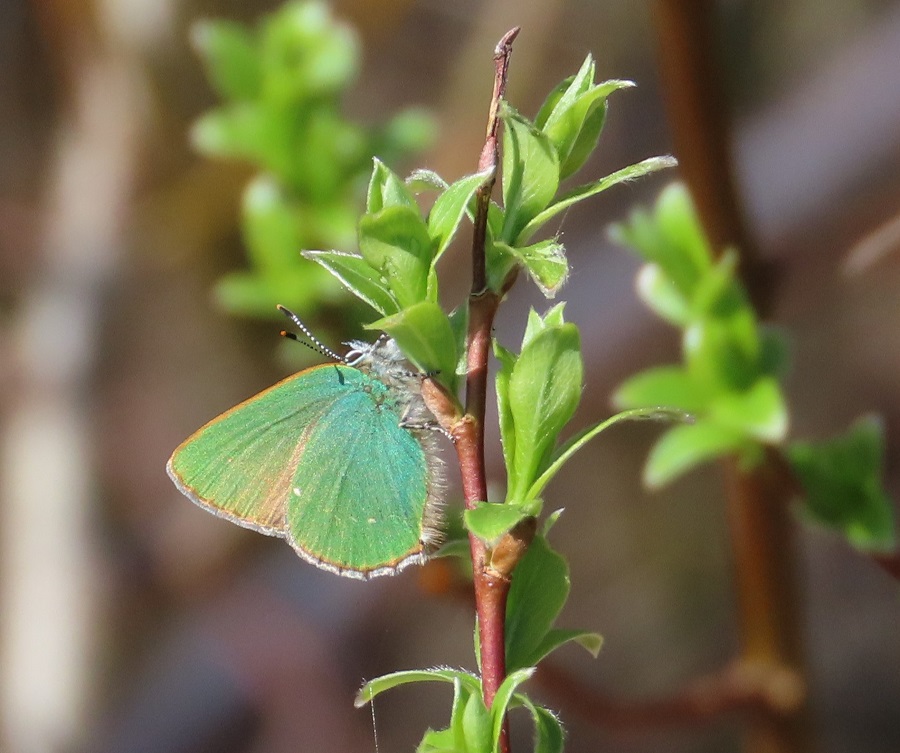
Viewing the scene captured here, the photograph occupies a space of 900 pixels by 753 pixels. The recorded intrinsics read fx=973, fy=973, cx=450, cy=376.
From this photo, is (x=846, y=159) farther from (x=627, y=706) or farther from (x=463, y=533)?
(x=463, y=533)

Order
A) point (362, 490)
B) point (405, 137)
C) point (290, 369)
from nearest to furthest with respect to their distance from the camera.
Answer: point (362, 490)
point (405, 137)
point (290, 369)

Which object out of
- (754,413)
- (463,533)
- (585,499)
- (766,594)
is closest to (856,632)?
(585,499)

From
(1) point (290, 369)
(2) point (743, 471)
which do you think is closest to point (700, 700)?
(2) point (743, 471)

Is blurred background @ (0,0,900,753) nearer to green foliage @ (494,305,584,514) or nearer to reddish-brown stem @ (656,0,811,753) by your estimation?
reddish-brown stem @ (656,0,811,753)

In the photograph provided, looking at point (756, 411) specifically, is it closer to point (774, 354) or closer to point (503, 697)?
point (774, 354)

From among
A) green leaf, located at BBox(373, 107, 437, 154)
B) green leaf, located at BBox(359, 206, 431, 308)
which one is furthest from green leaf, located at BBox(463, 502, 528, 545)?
green leaf, located at BBox(373, 107, 437, 154)
